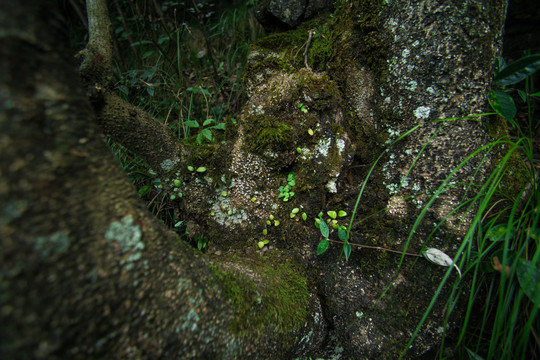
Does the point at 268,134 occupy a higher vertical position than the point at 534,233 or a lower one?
higher

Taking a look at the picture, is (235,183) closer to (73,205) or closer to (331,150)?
(331,150)

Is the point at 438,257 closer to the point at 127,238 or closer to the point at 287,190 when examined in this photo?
the point at 287,190

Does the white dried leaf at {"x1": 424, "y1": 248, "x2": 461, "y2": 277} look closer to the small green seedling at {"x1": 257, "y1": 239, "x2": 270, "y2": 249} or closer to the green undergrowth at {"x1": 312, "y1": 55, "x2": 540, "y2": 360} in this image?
the green undergrowth at {"x1": 312, "y1": 55, "x2": 540, "y2": 360}

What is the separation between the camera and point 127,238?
65 centimetres

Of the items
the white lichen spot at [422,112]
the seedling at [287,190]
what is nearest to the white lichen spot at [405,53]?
the white lichen spot at [422,112]

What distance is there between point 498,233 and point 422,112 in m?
0.61

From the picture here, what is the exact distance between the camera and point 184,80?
2529 millimetres

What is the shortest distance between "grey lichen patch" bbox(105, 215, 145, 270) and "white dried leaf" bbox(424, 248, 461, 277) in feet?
3.70

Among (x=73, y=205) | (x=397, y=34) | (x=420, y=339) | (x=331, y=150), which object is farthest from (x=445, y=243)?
(x=73, y=205)

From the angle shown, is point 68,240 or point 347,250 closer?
point 68,240

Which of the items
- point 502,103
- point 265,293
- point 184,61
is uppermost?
point 502,103

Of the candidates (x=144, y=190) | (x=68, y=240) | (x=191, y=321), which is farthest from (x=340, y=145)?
(x=144, y=190)

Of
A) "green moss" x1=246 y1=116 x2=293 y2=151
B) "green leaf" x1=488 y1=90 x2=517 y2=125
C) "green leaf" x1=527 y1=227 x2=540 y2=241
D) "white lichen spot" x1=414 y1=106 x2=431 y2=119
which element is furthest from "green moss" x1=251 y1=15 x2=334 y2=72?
"green leaf" x1=527 y1=227 x2=540 y2=241

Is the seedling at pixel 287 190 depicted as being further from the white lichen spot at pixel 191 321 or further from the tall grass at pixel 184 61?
the tall grass at pixel 184 61
